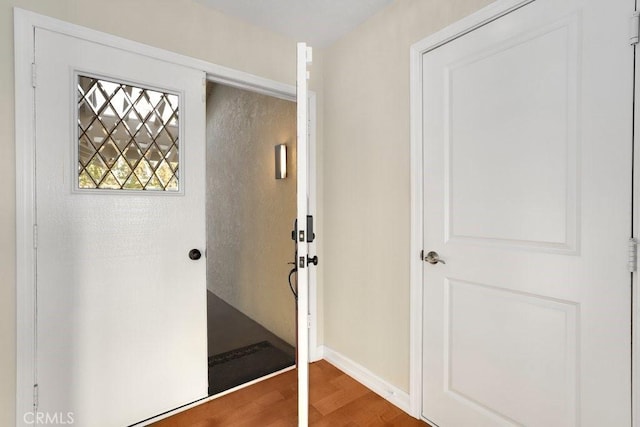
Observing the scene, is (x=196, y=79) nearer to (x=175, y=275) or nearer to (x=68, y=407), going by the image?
(x=175, y=275)

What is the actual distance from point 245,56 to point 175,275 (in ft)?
4.81

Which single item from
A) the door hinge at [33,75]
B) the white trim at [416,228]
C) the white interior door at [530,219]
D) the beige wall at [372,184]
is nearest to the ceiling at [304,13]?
the beige wall at [372,184]

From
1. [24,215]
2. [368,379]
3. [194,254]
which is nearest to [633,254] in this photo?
[368,379]

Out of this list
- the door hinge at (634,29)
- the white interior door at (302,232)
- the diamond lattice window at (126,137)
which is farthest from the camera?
the diamond lattice window at (126,137)

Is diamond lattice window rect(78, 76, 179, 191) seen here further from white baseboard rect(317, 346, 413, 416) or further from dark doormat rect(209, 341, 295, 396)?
white baseboard rect(317, 346, 413, 416)

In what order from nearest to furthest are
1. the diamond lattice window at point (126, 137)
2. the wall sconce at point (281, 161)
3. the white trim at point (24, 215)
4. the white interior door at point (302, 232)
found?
the white interior door at point (302, 232) < the white trim at point (24, 215) < the diamond lattice window at point (126, 137) < the wall sconce at point (281, 161)

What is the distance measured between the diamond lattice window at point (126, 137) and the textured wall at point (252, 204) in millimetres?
775

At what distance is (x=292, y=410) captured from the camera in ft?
5.96

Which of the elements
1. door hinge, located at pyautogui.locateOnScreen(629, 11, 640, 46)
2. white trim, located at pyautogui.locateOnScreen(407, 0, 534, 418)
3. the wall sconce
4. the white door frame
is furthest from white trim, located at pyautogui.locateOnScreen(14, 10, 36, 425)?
door hinge, located at pyautogui.locateOnScreen(629, 11, 640, 46)

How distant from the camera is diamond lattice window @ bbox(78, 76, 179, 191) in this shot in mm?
1558

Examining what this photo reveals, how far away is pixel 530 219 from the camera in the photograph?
1.31 meters

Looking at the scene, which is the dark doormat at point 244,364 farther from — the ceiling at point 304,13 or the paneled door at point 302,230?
the ceiling at point 304,13

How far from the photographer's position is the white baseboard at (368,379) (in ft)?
6.03

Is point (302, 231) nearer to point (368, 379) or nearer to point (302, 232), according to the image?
point (302, 232)
